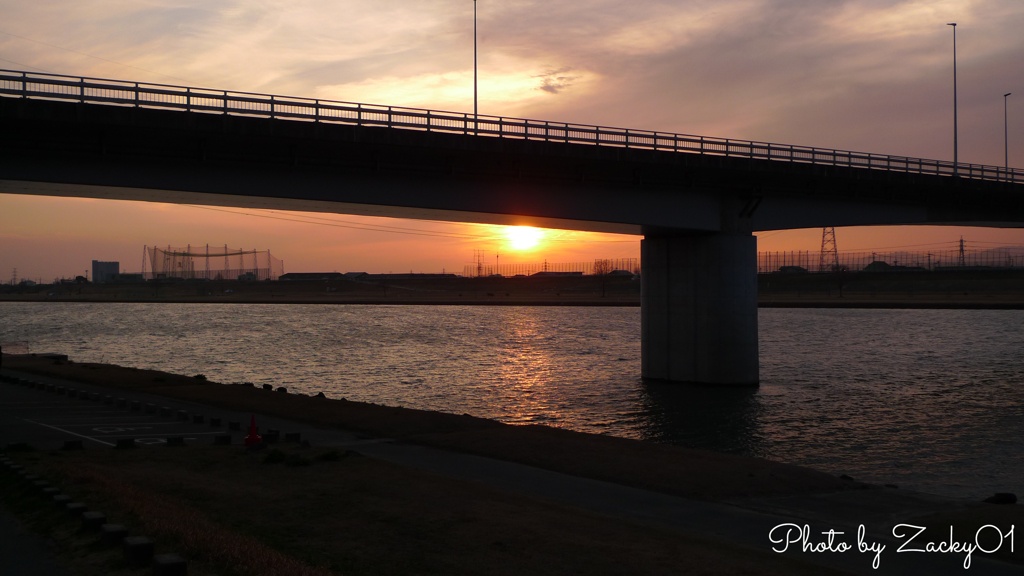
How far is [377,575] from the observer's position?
10.0 meters

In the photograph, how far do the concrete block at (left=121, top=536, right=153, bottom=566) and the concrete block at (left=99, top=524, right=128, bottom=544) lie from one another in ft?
2.48

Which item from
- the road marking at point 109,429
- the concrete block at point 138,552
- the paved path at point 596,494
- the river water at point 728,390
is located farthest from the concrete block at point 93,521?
the river water at point 728,390

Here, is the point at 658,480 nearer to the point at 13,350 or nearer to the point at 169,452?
the point at 169,452

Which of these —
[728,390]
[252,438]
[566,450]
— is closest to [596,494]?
[566,450]

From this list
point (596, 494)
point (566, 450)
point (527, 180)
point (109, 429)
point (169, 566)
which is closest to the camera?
point (169, 566)

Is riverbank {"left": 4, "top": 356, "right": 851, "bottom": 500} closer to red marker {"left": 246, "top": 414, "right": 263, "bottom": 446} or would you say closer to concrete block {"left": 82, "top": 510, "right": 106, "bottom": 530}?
red marker {"left": 246, "top": 414, "right": 263, "bottom": 446}

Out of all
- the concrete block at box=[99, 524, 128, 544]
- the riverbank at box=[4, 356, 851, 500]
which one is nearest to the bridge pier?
the riverbank at box=[4, 356, 851, 500]

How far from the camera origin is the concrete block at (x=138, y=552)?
29.7ft

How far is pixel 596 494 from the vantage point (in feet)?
52.2

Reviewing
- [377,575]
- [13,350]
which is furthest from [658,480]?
[13,350]

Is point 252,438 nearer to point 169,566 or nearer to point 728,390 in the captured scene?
point 169,566

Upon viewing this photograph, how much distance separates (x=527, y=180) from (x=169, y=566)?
30800 mm

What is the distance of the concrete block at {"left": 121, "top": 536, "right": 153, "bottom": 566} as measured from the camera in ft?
29.7

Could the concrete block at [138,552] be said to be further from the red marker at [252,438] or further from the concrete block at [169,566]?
the red marker at [252,438]
